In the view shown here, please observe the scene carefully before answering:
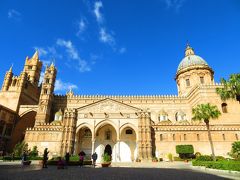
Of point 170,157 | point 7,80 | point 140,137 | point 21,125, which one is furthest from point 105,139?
point 7,80

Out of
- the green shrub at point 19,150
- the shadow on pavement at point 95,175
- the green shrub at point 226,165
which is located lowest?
the shadow on pavement at point 95,175

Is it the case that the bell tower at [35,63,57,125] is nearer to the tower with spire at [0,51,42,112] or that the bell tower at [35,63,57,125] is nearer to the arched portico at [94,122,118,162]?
the tower with spire at [0,51,42,112]

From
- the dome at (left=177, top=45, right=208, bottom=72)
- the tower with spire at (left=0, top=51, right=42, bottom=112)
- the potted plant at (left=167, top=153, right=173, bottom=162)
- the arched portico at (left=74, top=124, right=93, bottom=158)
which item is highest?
the dome at (left=177, top=45, right=208, bottom=72)

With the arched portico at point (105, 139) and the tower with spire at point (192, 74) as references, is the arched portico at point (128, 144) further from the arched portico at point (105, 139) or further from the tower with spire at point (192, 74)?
the tower with spire at point (192, 74)

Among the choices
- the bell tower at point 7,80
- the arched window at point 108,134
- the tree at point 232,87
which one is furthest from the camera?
the bell tower at point 7,80

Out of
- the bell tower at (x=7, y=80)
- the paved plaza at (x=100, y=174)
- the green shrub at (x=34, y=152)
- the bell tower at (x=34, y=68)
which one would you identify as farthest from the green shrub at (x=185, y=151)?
the bell tower at (x=34, y=68)

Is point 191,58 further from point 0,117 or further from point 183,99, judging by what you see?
point 0,117

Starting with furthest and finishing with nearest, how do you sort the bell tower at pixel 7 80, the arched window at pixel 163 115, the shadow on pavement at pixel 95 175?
1. the bell tower at pixel 7 80
2. the arched window at pixel 163 115
3. the shadow on pavement at pixel 95 175

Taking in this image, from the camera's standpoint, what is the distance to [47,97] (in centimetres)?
4484

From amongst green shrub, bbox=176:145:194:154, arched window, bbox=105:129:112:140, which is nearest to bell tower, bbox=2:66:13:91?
arched window, bbox=105:129:112:140

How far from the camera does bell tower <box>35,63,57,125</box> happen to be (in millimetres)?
42588

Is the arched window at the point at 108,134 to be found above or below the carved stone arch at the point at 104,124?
below

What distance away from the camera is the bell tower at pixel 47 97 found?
4259cm

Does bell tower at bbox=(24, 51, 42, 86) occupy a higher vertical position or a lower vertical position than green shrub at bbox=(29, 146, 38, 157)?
higher
